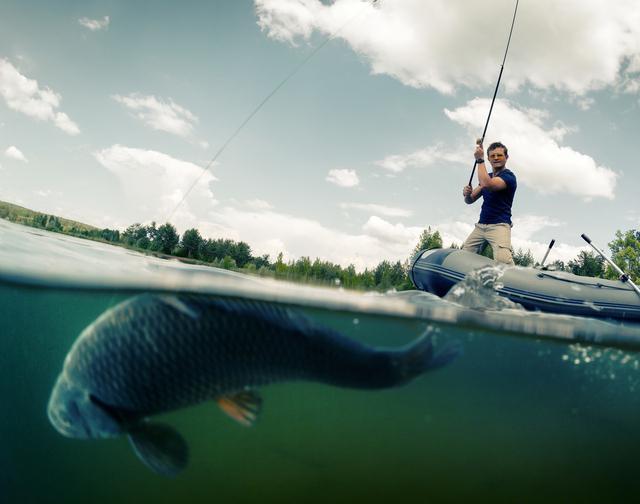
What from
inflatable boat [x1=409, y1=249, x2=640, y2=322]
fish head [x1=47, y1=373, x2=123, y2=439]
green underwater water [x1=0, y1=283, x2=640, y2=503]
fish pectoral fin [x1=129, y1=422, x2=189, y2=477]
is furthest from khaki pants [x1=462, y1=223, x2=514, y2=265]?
fish head [x1=47, y1=373, x2=123, y2=439]

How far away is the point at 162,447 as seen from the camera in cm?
188

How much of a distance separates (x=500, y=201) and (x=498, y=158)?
2.38ft

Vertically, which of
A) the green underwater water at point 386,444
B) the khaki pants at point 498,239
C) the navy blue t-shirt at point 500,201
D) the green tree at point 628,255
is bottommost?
the green underwater water at point 386,444

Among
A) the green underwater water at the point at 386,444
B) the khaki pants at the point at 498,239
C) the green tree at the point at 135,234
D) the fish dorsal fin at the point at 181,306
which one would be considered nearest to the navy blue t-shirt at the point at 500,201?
the khaki pants at the point at 498,239

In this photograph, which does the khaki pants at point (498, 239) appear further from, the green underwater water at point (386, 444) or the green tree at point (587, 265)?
the green tree at point (587, 265)

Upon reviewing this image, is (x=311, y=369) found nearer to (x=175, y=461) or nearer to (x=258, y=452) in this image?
(x=175, y=461)

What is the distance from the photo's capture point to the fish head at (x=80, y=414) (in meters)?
1.97

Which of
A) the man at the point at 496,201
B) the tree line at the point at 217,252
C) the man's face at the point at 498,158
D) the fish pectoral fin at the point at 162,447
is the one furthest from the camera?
the man's face at the point at 498,158

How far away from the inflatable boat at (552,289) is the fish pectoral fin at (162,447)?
4761 mm

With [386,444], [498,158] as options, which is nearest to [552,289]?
[498,158]

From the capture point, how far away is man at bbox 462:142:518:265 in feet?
20.2

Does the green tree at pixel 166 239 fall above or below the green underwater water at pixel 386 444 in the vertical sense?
above

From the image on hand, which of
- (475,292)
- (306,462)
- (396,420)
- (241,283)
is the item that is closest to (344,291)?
(241,283)

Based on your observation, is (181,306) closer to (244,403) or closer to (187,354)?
(187,354)
